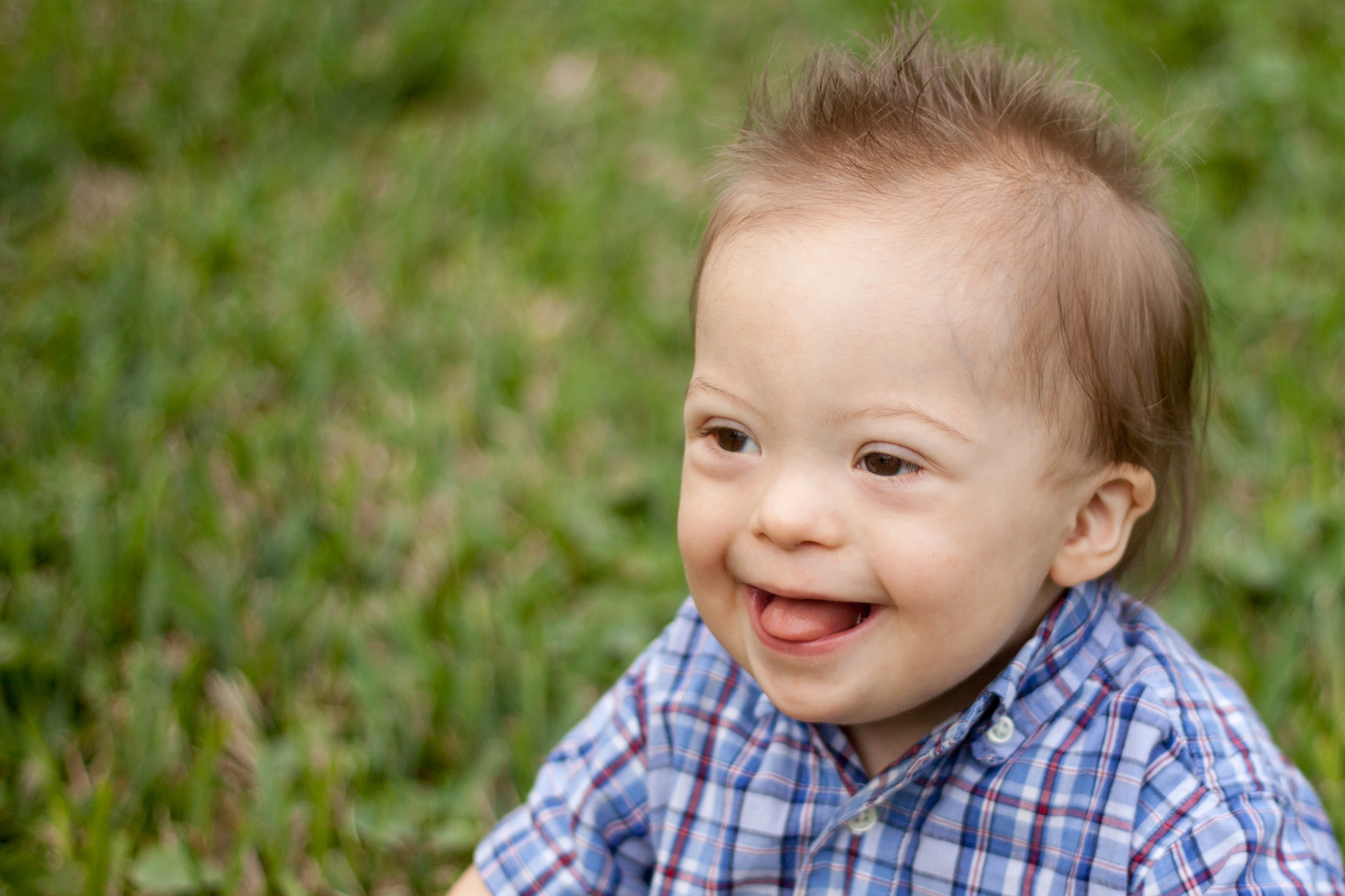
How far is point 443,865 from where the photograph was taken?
1.63 metres

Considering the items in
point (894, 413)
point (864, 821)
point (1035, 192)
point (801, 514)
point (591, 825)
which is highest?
point (1035, 192)

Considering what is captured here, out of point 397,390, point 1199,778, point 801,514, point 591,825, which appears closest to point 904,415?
point 801,514

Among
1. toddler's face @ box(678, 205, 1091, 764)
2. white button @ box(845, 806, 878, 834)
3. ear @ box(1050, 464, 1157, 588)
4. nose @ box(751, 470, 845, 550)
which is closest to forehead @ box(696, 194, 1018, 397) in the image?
toddler's face @ box(678, 205, 1091, 764)

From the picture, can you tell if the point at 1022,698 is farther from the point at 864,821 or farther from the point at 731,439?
the point at 731,439

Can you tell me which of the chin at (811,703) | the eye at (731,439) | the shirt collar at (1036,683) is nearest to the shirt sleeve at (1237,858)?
the shirt collar at (1036,683)

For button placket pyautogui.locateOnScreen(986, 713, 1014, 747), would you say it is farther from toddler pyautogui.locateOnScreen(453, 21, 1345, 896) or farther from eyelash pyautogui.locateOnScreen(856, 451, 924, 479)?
eyelash pyautogui.locateOnScreen(856, 451, 924, 479)

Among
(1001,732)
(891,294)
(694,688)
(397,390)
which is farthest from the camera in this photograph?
(397,390)

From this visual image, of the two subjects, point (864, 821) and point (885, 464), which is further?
point (864, 821)

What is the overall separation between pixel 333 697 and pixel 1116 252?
1.26 m

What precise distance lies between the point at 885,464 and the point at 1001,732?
307mm

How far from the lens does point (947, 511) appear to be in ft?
3.49

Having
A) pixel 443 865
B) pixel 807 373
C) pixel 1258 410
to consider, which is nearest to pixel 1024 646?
pixel 807 373

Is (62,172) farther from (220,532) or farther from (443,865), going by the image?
(443,865)

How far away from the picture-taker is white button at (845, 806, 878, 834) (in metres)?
1.21
